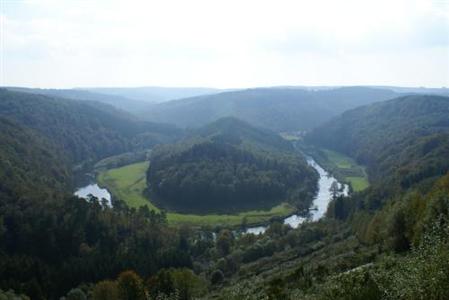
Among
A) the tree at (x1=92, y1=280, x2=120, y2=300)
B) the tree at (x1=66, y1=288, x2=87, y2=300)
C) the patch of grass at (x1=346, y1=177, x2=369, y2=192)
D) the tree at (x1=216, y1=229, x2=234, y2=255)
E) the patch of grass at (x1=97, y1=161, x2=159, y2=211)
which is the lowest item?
the patch of grass at (x1=97, y1=161, x2=159, y2=211)

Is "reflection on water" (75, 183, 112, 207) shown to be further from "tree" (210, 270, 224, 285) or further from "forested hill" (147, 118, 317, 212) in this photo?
"tree" (210, 270, 224, 285)

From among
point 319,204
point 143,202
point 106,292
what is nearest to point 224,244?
point 106,292

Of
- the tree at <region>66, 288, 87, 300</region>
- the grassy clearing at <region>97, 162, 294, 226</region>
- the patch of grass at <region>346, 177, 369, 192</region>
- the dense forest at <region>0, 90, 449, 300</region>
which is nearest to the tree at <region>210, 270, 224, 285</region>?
the dense forest at <region>0, 90, 449, 300</region>

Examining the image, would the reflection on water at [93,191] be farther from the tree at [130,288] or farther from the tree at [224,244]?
the tree at [130,288]

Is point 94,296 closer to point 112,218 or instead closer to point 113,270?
point 113,270

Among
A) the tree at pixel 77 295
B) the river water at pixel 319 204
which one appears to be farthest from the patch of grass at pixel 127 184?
the tree at pixel 77 295

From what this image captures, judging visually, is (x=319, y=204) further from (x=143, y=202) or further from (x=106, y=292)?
(x=106, y=292)

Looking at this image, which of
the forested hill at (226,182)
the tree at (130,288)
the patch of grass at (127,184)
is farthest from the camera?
the forested hill at (226,182)
